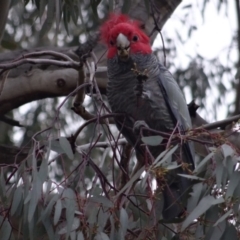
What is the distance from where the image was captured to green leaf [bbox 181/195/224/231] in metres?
1.75

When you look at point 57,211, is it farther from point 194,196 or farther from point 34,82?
point 34,82

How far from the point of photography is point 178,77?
16.9 ft

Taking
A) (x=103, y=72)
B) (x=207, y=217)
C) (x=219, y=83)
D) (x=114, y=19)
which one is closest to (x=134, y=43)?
(x=114, y=19)

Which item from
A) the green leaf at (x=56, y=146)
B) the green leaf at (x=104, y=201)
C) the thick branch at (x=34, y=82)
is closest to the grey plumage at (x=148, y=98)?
the thick branch at (x=34, y=82)

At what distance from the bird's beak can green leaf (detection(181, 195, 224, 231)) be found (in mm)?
1167

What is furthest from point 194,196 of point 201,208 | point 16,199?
point 16,199

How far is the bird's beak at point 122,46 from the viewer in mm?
2814

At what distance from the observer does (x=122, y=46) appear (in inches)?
111

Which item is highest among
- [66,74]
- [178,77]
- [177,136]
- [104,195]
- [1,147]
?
[177,136]

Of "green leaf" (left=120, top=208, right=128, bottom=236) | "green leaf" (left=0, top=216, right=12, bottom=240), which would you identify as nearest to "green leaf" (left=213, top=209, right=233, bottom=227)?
"green leaf" (left=120, top=208, right=128, bottom=236)

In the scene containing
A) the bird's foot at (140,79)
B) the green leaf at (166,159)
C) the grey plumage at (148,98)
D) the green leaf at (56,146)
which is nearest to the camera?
Result: the green leaf at (166,159)

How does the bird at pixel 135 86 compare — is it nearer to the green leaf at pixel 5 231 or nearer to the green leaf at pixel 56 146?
the green leaf at pixel 56 146

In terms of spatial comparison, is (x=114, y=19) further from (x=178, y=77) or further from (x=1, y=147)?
(x=178, y=77)

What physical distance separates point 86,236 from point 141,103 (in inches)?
35.4
